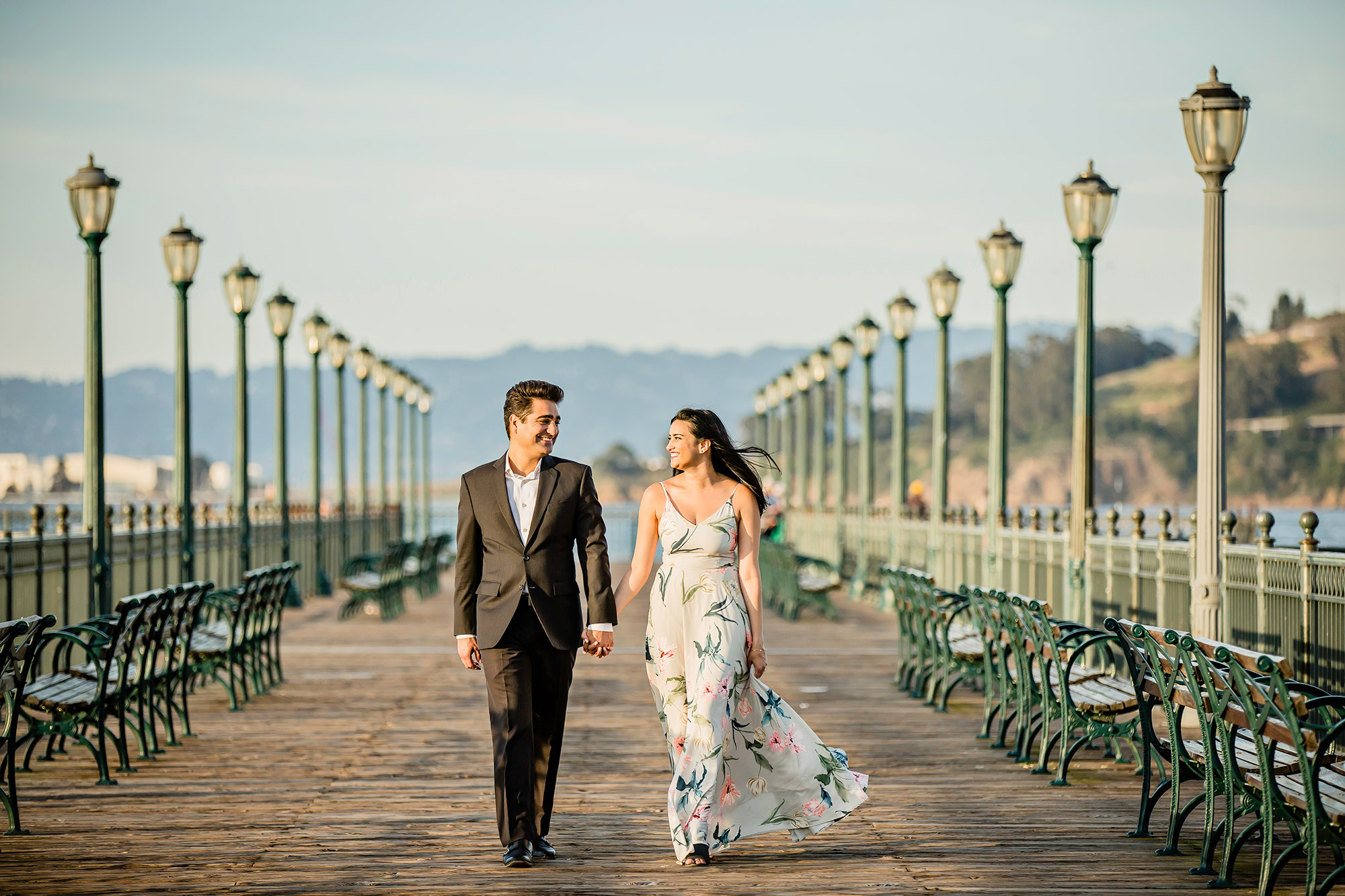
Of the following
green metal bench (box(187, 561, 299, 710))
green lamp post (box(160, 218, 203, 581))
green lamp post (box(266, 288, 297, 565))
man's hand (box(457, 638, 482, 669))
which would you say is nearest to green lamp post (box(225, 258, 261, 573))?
green lamp post (box(266, 288, 297, 565))

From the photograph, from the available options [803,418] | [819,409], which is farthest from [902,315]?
[803,418]

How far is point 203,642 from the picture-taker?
1259 centimetres

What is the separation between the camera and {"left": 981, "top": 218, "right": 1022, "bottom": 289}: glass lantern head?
20469 millimetres

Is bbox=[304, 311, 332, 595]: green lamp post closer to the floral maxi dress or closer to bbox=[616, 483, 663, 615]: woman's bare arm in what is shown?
bbox=[616, 483, 663, 615]: woman's bare arm

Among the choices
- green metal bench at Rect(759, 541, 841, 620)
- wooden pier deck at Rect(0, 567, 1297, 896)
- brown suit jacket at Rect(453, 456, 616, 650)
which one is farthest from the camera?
green metal bench at Rect(759, 541, 841, 620)

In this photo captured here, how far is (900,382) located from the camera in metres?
28.8

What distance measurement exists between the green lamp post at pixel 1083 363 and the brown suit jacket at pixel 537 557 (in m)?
8.61

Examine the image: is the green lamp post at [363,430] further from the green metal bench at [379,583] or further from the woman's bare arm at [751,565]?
the woman's bare arm at [751,565]

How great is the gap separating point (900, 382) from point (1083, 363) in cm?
1257

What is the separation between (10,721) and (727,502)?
11.6ft

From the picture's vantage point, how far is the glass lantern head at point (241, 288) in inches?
949

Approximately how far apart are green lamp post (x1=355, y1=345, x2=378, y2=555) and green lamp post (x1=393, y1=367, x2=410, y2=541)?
201 cm

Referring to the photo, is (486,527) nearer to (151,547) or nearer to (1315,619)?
(1315,619)

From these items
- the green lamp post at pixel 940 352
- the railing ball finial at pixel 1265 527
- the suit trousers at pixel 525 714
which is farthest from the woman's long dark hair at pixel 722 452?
the green lamp post at pixel 940 352
